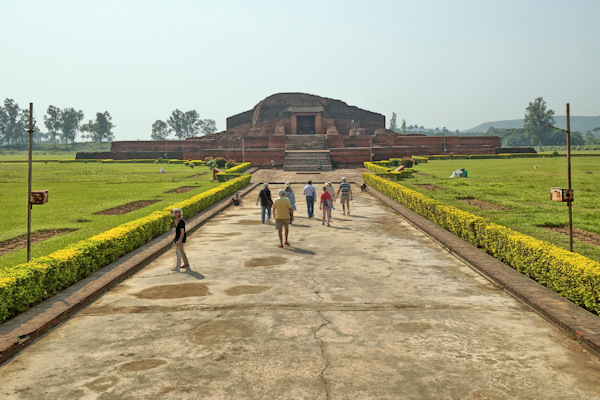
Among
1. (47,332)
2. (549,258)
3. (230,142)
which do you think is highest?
(230,142)

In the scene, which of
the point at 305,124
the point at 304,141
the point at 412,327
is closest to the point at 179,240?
the point at 412,327

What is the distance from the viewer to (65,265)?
700 centimetres

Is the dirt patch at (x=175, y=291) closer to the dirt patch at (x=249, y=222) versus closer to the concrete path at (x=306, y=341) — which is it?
the concrete path at (x=306, y=341)

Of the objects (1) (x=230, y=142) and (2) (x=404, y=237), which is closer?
(2) (x=404, y=237)

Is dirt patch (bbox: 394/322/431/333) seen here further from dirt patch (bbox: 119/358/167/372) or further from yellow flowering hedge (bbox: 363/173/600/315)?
dirt patch (bbox: 119/358/167/372)

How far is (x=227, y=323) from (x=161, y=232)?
6.38 m

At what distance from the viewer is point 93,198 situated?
1942 centimetres

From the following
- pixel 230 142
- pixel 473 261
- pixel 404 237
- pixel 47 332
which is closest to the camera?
pixel 47 332

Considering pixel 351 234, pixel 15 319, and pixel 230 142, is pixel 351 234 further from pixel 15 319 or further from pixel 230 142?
pixel 230 142

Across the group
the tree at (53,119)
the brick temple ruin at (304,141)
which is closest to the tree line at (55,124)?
the tree at (53,119)

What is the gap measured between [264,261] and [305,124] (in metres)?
54.8

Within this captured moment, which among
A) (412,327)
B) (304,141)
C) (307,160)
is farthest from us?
(304,141)

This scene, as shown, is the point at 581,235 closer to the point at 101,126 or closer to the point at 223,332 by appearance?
the point at 223,332

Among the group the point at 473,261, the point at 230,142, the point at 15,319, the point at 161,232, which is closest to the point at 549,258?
the point at 473,261
